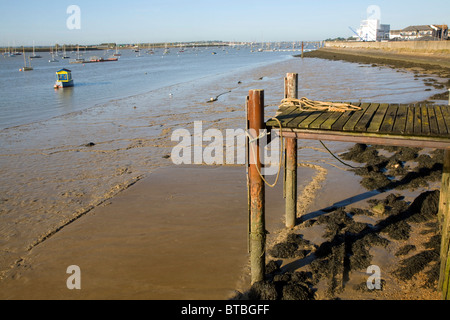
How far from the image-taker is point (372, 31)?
11525cm

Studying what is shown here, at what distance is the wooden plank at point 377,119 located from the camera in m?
5.25

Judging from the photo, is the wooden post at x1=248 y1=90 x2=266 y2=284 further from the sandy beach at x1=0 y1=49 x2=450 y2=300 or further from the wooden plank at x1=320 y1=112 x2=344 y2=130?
the wooden plank at x1=320 y1=112 x2=344 y2=130

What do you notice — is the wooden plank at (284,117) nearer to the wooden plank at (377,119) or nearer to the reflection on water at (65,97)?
the wooden plank at (377,119)

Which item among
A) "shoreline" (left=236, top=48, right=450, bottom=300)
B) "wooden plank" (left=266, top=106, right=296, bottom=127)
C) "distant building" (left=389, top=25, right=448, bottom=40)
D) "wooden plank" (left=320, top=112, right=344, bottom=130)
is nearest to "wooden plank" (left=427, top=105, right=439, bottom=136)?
"wooden plank" (left=320, top=112, right=344, bottom=130)

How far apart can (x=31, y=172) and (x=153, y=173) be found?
4.38m

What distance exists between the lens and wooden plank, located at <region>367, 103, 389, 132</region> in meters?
5.25

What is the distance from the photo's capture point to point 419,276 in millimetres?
6047

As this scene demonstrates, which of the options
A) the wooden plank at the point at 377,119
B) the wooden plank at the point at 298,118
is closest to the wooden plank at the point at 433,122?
the wooden plank at the point at 377,119

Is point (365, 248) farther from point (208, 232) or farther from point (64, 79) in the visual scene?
point (64, 79)

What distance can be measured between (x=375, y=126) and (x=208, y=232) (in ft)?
13.8

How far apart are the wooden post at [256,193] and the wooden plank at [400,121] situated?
1895 millimetres

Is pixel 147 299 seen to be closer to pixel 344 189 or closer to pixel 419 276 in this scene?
pixel 419 276

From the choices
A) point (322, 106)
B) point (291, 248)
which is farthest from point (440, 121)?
point (291, 248)
